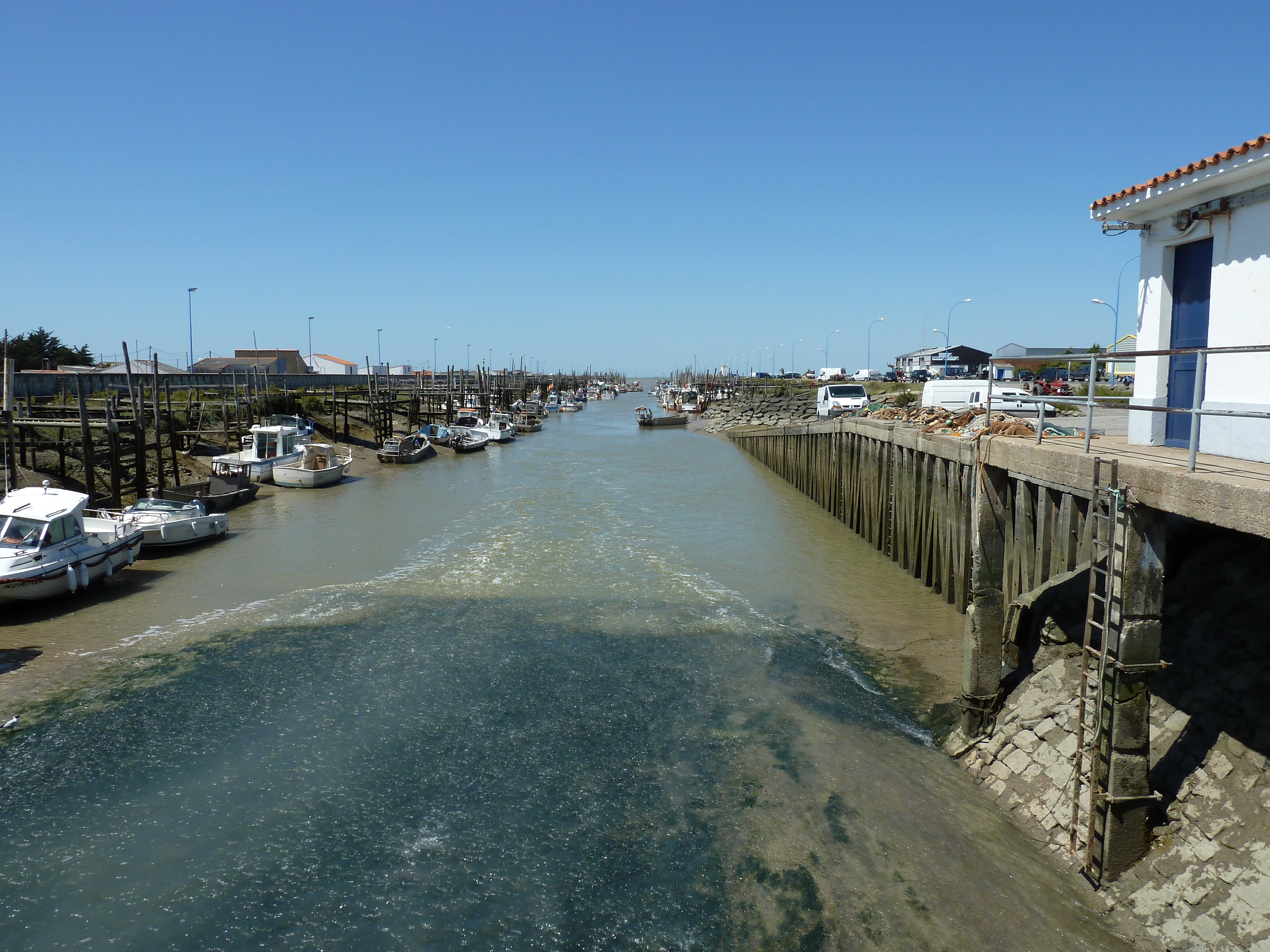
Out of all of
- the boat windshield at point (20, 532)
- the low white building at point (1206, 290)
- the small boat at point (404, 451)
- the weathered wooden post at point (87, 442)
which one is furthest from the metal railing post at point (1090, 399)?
the small boat at point (404, 451)

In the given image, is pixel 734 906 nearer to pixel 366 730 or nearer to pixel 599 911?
pixel 599 911

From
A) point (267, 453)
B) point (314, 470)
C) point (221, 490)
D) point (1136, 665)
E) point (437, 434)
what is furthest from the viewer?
point (437, 434)

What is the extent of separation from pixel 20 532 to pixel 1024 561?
20.8 metres

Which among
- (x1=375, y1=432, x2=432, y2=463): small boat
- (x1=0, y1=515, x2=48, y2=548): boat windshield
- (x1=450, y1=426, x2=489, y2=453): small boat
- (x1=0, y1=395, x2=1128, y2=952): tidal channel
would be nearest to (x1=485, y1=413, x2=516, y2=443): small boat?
(x1=450, y1=426, x2=489, y2=453): small boat

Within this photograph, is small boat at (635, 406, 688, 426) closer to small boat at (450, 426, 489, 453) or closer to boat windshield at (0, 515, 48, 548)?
small boat at (450, 426, 489, 453)

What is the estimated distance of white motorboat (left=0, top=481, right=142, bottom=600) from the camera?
17.3 meters

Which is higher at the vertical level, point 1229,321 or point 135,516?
point 1229,321

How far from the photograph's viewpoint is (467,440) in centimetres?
5919

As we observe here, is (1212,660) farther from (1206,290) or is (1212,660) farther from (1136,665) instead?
(1206,290)

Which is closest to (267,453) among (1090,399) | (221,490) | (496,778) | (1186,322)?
(221,490)

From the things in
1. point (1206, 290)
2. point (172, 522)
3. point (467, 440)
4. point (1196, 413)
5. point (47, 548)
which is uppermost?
point (1206, 290)

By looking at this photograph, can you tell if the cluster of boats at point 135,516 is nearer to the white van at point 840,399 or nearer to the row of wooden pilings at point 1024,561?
the row of wooden pilings at point 1024,561

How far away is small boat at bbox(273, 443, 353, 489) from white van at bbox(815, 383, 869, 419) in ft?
87.0

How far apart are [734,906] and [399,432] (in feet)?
195
